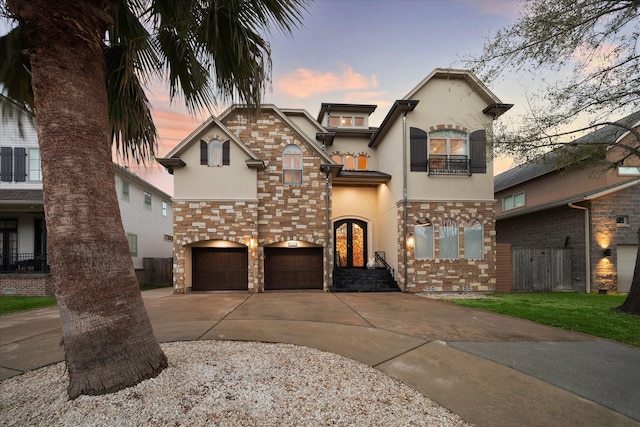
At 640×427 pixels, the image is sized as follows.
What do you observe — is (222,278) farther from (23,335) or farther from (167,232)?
(167,232)

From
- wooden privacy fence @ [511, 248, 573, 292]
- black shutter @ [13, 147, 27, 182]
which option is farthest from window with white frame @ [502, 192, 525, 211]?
black shutter @ [13, 147, 27, 182]

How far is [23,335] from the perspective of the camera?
20.4 feet

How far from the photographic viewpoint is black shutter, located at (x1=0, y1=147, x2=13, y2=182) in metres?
13.8

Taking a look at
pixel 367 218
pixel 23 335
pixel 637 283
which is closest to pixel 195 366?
pixel 23 335

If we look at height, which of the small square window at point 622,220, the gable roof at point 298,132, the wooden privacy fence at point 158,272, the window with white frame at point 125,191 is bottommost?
the wooden privacy fence at point 158,272

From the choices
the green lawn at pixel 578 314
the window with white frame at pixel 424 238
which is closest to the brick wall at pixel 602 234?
the green lawn at pixel 578 314

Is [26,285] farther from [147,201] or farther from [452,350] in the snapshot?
[452,350]

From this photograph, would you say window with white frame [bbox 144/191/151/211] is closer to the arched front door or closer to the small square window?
the arched front door

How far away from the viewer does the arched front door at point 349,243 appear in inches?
616

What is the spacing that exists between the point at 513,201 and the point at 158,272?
21.8m

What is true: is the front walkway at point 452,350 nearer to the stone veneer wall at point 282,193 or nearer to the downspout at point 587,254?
the stone veneer wall at point 282,193

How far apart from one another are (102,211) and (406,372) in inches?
166

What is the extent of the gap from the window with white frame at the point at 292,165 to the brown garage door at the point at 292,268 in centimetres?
326

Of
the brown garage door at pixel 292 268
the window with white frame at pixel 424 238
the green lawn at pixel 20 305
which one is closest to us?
the green lawn at pixel 20 305
